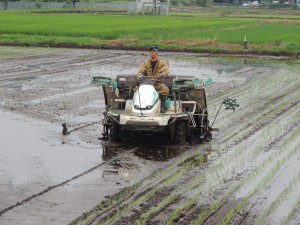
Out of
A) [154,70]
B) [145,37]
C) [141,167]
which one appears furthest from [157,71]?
[145,37]

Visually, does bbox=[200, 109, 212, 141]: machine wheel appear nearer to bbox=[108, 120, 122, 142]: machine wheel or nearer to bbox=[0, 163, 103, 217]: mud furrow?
bbox=[108, 120, 122, 142]: machine wheel

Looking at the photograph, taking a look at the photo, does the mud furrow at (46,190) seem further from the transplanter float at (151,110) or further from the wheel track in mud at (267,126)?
the transplanter float at (151,110)

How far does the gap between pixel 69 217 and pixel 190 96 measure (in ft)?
17.6

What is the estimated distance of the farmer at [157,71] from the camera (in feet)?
42.0

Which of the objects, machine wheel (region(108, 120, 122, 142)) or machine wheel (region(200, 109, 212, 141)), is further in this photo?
machine wheel (region(200, 109, 212, 141))

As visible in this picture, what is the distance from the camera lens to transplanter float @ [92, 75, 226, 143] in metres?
12.2

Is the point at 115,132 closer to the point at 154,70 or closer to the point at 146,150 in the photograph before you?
the point at 146,150

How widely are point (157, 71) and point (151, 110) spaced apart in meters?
1.20

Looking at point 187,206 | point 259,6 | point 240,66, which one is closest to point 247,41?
point 240,66

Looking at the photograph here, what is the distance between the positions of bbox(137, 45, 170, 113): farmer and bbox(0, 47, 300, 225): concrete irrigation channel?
34.8 inches

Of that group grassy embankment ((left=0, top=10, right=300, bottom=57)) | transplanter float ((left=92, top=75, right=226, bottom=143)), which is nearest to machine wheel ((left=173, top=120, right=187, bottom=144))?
transplanter float ((left=92, top=75, right=226, bottom=143))

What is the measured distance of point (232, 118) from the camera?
1584 centimetres

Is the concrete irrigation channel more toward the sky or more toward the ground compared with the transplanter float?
more toward the ground

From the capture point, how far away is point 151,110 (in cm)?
1223
